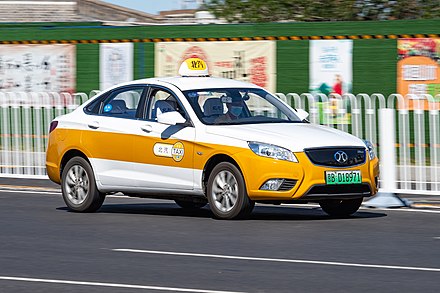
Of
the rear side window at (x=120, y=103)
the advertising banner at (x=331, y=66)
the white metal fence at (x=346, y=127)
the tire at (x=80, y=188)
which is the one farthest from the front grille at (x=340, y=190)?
the advertising banner at (x=331, y=66)

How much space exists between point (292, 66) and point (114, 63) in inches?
160

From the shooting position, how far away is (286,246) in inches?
425

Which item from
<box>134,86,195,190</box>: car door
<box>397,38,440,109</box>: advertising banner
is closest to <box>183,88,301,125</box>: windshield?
<box>134,86,195,190</box>: car door

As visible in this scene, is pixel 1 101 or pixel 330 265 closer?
pixel 330 265

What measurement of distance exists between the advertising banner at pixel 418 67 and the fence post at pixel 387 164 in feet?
20.6

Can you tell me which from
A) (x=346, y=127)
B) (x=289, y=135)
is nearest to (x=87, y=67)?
(x=346, y=127)

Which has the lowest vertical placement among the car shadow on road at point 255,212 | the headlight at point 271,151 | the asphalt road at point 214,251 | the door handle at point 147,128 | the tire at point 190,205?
the asphalt road at point 214,251

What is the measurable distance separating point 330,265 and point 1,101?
38.0 feet

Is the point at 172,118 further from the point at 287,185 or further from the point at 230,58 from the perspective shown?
the point at 230,58

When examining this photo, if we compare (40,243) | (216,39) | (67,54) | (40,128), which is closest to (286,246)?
(40,243)

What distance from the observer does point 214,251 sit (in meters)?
10.5

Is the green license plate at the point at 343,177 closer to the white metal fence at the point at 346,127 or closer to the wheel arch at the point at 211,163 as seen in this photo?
the wheel arch at the point at 211,163

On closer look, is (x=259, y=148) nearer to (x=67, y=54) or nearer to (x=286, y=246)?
(x=286, y=246)

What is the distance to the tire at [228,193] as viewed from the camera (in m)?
12.5
